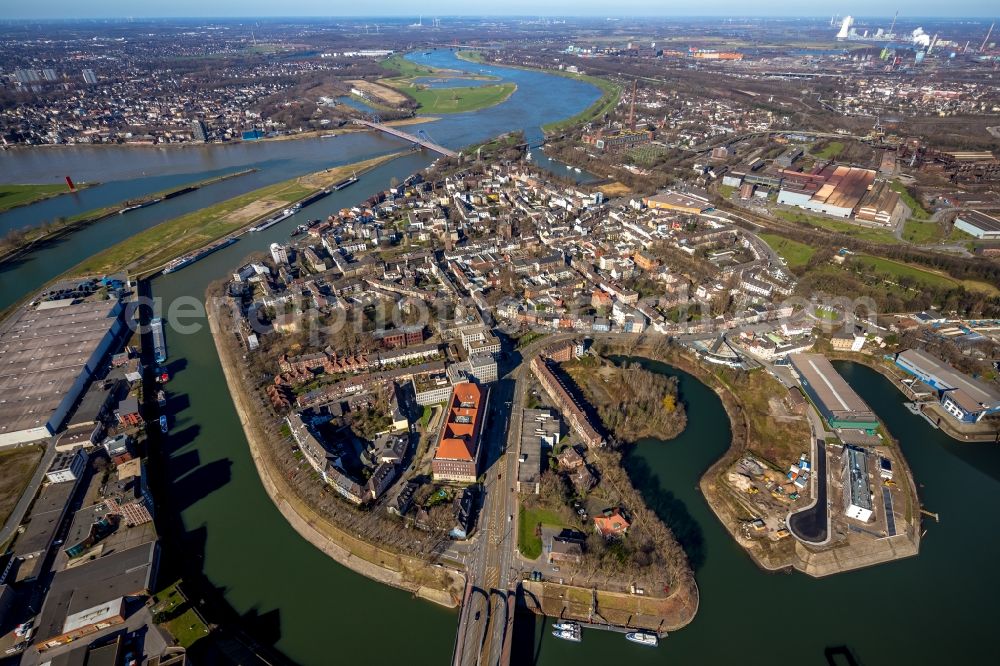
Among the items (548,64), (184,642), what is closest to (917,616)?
(184,642)

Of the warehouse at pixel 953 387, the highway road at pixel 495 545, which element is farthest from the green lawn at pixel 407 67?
the warehouse at pixel 953 387

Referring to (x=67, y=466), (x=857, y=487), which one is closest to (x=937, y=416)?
(x=857, y=487)

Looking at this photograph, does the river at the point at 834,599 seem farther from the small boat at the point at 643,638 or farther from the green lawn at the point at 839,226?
the green lawn at the point at 839,226

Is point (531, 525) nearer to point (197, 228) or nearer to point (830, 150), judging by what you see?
point (197, 228)

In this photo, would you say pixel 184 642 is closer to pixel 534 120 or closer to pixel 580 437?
pixel 580 437

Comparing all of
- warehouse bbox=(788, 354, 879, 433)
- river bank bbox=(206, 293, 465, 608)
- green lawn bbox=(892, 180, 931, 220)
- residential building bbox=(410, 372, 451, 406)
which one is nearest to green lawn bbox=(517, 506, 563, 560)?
river bank bbox=(206, 293, 465, 608)
